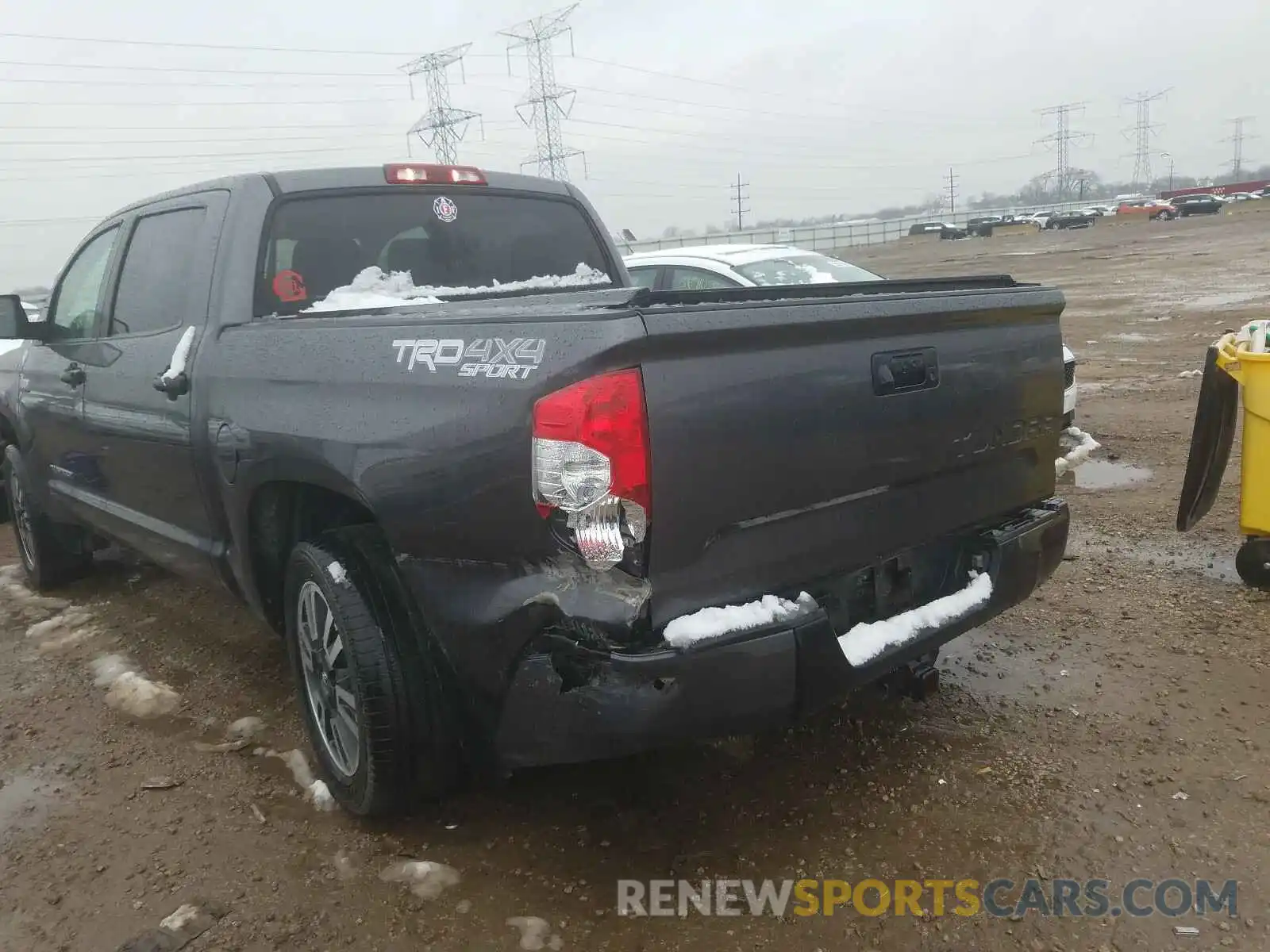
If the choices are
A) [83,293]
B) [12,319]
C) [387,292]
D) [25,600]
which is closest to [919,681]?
[387,292]

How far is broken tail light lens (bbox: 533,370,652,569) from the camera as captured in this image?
6.72ft

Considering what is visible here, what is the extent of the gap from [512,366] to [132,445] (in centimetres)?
233

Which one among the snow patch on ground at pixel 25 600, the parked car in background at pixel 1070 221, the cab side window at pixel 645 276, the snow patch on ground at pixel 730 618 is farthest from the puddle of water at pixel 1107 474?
the parked car in background at pixel 1070 221

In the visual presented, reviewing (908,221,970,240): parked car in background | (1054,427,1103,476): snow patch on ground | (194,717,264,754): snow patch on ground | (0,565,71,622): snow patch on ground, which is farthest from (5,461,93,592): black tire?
(908,221,970,240): parked car in background

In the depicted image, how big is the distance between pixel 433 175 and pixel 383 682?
7.11 ft

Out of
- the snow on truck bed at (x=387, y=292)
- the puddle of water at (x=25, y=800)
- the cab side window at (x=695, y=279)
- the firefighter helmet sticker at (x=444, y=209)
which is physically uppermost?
the firefighter helmet sticker at (x=444, y=209)

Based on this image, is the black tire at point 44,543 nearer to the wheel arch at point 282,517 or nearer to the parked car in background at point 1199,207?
the wheel arch at point 282,517

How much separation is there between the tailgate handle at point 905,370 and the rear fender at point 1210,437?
7.64ft

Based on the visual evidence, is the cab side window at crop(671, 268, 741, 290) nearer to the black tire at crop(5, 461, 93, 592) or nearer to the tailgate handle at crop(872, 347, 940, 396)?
the black tire at crop(5, 461, 93, 592)

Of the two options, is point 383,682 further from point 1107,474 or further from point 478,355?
point 1107,474

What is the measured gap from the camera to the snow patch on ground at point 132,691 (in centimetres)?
387

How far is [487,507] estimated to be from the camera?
2.25 meters

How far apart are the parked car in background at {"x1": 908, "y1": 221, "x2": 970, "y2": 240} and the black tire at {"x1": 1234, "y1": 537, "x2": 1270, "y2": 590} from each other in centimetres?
5932

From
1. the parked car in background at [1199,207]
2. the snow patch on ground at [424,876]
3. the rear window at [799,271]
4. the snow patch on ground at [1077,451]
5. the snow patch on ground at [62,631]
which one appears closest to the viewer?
the snow patch on ground at [424,876]
